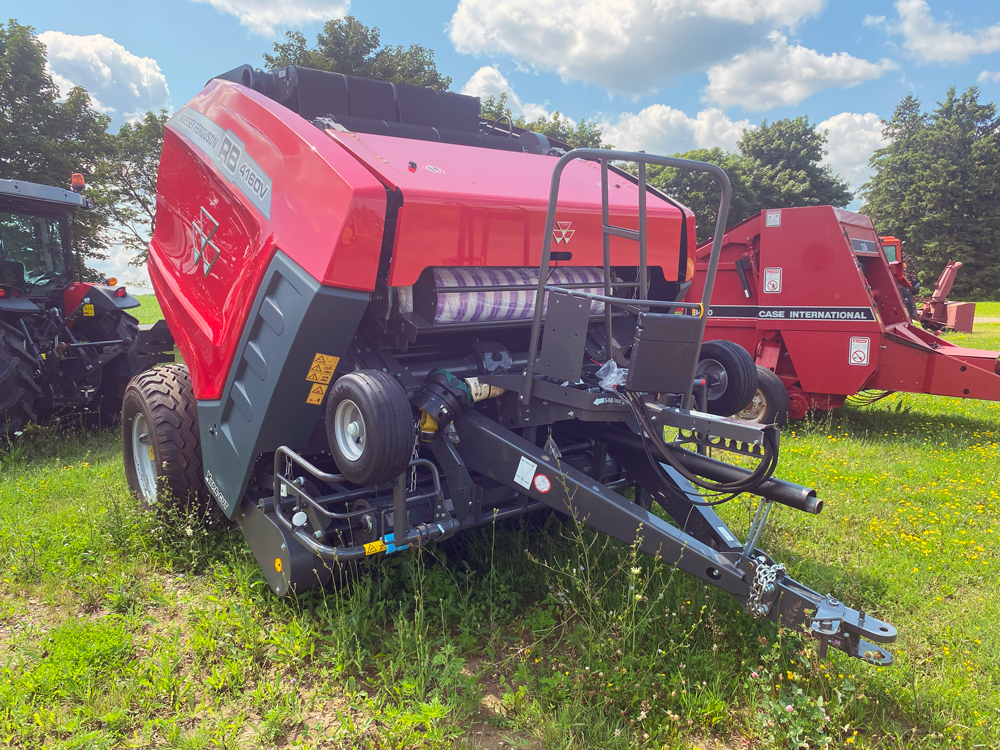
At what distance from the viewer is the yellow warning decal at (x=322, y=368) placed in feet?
8.68

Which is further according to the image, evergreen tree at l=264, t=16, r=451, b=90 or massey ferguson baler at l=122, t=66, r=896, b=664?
evergreen tree at l=264, t=16, r=451, b=90

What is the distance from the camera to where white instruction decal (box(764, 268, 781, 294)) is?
6453 mm

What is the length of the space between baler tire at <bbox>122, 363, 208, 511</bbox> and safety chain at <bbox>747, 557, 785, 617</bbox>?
106 inches

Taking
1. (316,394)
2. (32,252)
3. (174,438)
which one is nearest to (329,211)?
(316,394)

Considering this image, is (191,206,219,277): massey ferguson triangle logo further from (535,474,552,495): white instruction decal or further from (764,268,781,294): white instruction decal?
(764,268,781,294): white instruction decal

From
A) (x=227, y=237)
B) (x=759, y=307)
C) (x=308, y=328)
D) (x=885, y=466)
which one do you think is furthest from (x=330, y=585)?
(x=759, y=307)

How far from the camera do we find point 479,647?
9.18 feet

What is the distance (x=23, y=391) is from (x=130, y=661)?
3.71 m

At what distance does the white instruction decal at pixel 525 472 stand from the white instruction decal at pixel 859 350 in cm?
469

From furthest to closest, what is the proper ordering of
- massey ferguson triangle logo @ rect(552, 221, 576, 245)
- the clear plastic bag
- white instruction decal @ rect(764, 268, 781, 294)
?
white instruction decal @ rect(764, 268, 781, 294) < massey ferguson triangle logo @ rect(552, 221, 576, 245) < the clear plastic bag

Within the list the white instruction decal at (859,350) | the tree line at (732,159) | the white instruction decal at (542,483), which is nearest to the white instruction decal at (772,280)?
the white instruction decal at (859,350)

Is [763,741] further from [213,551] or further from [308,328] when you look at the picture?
[213,551]

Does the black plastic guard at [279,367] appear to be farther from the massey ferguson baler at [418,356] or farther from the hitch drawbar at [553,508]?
the hitch drawbar at [553,508]

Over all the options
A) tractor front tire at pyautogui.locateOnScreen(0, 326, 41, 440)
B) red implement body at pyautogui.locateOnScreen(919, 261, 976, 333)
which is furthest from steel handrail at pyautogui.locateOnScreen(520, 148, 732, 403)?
red implement body at pyautogui.locateOnScreen(919, 261, 976, 333)
